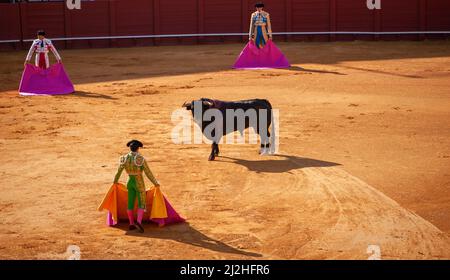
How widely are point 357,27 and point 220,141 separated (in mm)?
11473

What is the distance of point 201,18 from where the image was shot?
21.2 meters

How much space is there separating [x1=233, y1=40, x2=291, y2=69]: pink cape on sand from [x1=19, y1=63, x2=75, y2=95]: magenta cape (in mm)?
3848

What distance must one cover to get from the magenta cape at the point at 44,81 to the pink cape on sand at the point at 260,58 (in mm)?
3848

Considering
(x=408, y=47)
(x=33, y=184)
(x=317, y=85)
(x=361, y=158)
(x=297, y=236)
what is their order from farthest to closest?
1. (x=408, y=47)
2. (x=317, y=85)
3. (x=361, y=158)
4. (x=33, y=184)
5. (x=297, y=236)

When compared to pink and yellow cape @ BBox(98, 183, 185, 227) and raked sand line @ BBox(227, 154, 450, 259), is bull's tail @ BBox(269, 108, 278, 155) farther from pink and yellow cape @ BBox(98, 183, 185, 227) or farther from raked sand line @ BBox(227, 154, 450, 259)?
pink and yellow cape @ BBox(98, 183, 185, 227)

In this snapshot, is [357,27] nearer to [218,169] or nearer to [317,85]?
[317,85]

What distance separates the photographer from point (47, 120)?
467 inches

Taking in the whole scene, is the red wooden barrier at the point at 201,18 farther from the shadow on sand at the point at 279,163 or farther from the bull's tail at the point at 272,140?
the shadow on sand at the point at 279,163

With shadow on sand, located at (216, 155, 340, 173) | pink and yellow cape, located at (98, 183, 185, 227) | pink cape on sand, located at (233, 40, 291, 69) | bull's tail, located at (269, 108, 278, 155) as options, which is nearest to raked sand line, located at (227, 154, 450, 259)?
shadow on sand, located at (216, 155, 340, 173)

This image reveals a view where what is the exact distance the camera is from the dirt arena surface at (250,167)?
656 centimetres

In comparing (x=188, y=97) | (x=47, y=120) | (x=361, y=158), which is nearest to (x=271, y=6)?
(x=188, y=97)

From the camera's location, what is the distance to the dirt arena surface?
6.56 meters

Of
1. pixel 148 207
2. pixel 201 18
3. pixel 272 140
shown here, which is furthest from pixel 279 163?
pixel 201 18

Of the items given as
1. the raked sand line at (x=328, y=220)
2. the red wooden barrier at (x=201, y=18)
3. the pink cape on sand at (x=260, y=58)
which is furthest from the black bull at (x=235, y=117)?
the red wooden barrier at (x=201, y=18)
